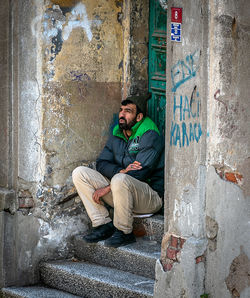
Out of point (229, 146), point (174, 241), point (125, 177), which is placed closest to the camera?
point (229, 146)

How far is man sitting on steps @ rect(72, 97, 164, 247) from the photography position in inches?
236

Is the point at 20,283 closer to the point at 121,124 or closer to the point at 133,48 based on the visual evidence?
the point at 121,124

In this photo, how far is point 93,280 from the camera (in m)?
5.81

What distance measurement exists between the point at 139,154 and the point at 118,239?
84 cm

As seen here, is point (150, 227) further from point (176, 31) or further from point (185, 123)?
point (176, 31)

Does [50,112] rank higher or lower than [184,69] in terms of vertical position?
lower

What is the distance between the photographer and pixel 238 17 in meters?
4.67

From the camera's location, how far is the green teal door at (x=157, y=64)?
6.56 metres

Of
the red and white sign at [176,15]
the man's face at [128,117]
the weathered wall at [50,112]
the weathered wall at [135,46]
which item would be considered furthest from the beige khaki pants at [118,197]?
the red and white sign at [176,15]

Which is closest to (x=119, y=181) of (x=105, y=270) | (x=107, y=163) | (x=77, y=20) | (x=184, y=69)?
(x=107, y=163)

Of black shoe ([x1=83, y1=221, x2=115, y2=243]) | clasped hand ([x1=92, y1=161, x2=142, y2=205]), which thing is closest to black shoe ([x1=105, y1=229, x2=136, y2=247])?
black shoe ([x1=83, y1=221, x2=115, y2=243])

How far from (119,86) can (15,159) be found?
52.7 inches

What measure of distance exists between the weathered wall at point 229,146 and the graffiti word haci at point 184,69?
14cm

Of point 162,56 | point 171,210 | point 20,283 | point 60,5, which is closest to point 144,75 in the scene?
point 162,56
